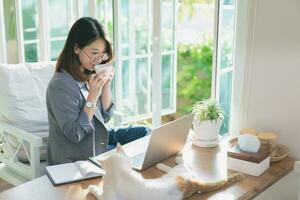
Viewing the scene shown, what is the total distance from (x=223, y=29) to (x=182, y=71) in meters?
2.75

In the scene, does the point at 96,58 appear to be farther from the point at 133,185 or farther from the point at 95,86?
the point at 133,185

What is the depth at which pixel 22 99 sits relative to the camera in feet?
7.81

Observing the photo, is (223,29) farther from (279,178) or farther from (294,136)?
(279,178)

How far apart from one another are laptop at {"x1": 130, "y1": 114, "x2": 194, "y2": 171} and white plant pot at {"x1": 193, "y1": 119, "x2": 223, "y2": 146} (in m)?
0.12

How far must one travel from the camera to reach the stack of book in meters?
1.61

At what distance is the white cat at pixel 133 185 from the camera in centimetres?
128

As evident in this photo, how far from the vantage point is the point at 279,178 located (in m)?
1.65

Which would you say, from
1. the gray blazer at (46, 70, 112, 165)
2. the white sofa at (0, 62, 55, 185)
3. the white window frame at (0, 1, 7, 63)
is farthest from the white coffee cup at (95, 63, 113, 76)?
the white window frame at (0, 1, 7, 63)

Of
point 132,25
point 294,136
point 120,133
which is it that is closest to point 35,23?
point 132,25

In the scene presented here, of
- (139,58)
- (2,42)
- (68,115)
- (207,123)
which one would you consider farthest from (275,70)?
(2,42)

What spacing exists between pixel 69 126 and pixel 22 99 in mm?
656

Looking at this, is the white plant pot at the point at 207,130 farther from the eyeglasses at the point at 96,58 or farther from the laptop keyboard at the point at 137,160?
the eyeglasses at the point at 96,58

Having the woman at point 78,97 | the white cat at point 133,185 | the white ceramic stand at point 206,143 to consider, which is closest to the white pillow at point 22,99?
the woman at point 78,97

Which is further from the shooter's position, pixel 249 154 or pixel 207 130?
pixel 207 130
